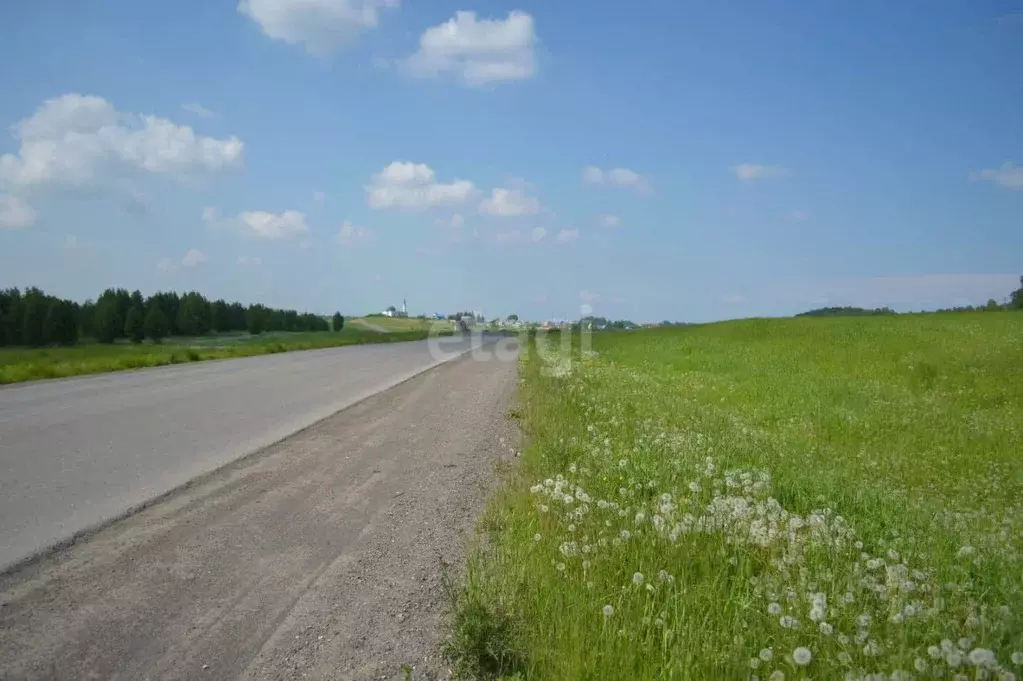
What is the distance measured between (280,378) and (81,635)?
58.9ft

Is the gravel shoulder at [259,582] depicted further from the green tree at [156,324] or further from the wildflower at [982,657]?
the green tree at [156,324]

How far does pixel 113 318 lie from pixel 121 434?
6213 cm

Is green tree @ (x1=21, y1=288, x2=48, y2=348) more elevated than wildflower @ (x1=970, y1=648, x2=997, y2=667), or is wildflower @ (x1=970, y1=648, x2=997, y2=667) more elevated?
green tree @ (x1=21, y1=288, x2=48, y2=348)

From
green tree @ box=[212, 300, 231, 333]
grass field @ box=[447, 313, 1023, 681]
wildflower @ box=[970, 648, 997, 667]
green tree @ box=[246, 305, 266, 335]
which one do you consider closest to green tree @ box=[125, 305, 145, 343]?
green tree @ box=[212, 300, 231, 333]

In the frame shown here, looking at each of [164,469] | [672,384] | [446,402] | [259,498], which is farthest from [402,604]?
[672,384]

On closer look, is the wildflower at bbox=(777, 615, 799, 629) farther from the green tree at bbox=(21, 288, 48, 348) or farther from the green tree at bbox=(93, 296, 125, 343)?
the green tree at bbox=(93, 296, 125, 343)

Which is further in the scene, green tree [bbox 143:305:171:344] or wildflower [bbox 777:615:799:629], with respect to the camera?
green tree [bbox 143:305:171:344]

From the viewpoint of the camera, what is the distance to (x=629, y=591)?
4.29m

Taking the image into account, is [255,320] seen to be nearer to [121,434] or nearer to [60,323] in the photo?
[60,323]

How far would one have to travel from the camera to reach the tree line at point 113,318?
54.8 m

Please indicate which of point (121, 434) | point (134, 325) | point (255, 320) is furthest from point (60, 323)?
point (121, 434)

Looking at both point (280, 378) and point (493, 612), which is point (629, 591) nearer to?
point (493, 612)

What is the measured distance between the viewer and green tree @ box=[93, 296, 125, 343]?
63500mm

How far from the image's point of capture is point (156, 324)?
226 feet
